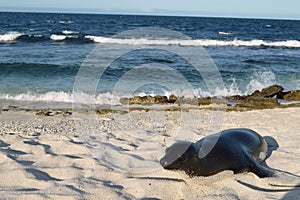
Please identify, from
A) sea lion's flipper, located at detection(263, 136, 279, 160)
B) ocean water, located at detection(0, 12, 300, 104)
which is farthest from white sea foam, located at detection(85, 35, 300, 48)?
sea lion's flipper, located at detection(263, 136, 279, 160)

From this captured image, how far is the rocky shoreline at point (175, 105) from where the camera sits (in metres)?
8.34

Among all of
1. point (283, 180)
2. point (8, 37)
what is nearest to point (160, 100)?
point (283, 180)

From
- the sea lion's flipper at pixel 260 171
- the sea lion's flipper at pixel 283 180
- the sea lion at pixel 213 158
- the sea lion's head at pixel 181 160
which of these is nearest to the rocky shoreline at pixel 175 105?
the sea lion at pixel 213 158

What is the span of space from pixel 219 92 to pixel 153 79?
10.8ft

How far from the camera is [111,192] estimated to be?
341 cm

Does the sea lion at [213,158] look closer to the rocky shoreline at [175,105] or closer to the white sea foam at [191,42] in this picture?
the rocky shoreline at [175,105]

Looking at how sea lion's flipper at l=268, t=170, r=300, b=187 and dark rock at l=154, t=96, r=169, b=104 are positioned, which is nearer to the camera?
sea lion's flipper at l=268, t=170, r=300, b=187

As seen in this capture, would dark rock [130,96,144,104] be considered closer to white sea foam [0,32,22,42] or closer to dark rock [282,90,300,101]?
dark rock [282,90,300,101]

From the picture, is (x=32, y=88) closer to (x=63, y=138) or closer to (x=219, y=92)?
(x=219, y=92)

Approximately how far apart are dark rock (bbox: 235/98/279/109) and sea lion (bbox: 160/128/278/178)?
4522 millimetres

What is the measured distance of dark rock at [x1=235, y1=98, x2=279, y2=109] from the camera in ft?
28.6

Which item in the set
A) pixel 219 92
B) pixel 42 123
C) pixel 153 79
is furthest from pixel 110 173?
pixel 153 79

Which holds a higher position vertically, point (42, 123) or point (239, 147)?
point (239, 147)

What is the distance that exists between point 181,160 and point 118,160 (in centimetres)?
94
